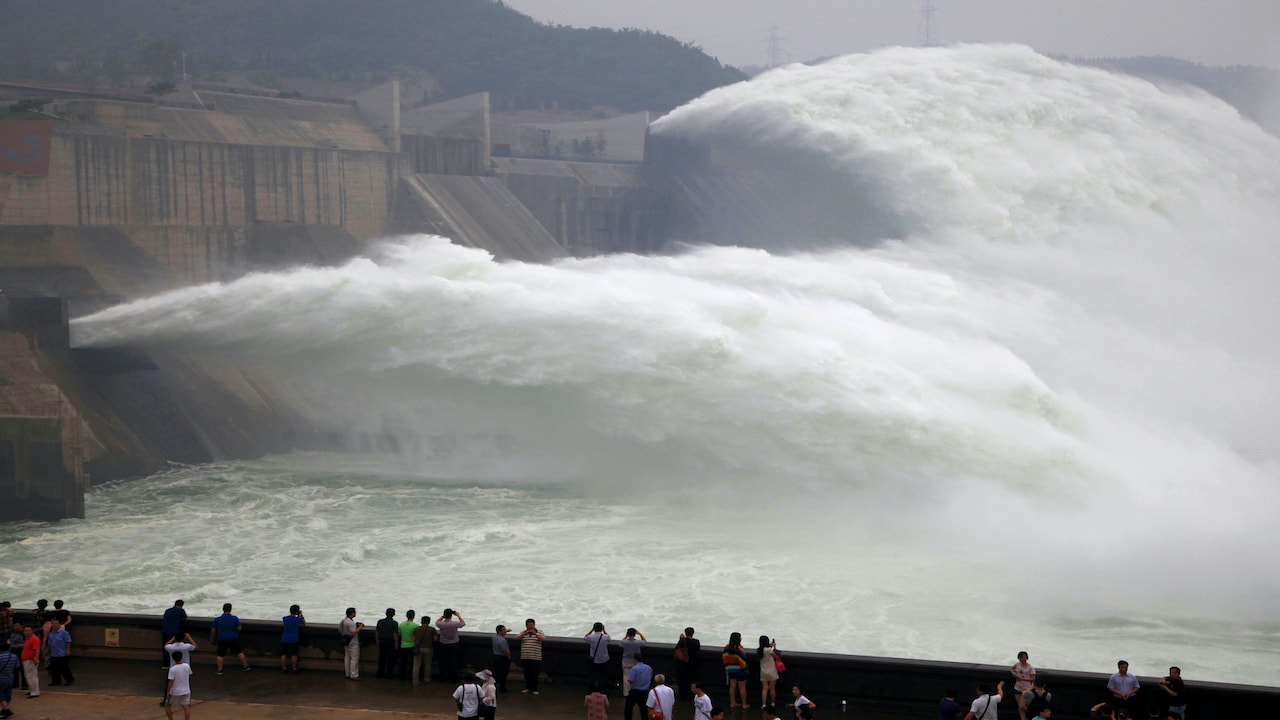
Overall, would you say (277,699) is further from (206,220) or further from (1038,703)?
(206,220)

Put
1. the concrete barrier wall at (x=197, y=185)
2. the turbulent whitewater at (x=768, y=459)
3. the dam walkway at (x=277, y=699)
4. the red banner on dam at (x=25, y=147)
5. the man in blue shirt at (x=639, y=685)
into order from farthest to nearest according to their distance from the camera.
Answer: the concrete barrier wall at (x=197, y=185) → the red banner on dam at (x=25, y=147) → the turbulent whitewater at (x=768, y=459) → the dam walkway at (x=277, y=699) → the man in blue shirt at (x=639, y=685)

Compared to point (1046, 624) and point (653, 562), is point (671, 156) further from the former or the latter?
point (1046, 624)

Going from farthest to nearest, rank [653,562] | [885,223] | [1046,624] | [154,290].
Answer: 1. [885,223]
2. [154,290]
3. [653,562]
4. [1046,624]

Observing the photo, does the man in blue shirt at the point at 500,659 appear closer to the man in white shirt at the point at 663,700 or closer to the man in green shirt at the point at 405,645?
the man in green shirt at the point at 405,645

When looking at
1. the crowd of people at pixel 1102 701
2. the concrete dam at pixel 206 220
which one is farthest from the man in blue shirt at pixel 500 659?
the concrete dam at pixel 206 220

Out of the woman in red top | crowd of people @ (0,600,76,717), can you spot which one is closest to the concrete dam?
crowd of people @ (0,600,76,717)

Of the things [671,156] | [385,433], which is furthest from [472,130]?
[385,433]

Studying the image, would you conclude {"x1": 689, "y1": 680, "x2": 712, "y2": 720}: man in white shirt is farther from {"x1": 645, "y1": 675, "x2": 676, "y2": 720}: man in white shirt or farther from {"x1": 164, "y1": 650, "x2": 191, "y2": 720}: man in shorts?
{"x1": 164, "y1": 650, "x2": 191, "y2": 720}: man in shorts

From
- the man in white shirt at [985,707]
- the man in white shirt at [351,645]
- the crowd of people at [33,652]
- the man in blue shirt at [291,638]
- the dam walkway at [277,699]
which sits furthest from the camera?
the man in blue shirt at [291,638]
